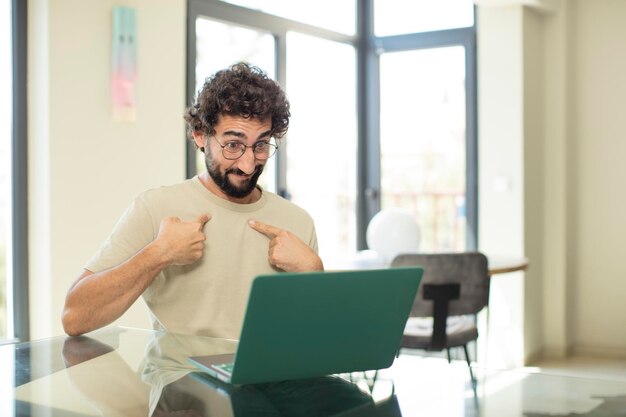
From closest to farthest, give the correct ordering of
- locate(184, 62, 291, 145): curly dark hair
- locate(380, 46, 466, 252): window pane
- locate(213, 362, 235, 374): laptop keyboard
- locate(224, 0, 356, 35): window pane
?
locate(213, 362, 235, 374): laptop keyboard
locate(184, 62, 291, 145): curly dark hair
locate(224, 0, 356, 35): window pane
locate(380, 46, 466, 252): window pane

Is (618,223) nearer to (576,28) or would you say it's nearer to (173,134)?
(576,28)

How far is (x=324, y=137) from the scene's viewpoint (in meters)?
5.53

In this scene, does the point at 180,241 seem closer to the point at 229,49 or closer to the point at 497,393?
the point at 497,393

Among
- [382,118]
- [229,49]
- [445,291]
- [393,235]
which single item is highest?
[229,49]

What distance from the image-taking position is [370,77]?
19.0 feet

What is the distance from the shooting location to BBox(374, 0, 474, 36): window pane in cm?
545

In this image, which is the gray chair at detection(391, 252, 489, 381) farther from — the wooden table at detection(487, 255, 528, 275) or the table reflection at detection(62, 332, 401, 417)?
the table reflection at detection(62, 332, 401, 417)

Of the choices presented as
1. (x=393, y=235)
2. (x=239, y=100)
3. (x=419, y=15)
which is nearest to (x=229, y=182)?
(x=239, y=100)

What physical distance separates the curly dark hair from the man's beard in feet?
0.27

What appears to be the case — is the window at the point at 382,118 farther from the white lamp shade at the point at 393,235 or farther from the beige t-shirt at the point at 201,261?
the beige t-shirt at the point at 201,261

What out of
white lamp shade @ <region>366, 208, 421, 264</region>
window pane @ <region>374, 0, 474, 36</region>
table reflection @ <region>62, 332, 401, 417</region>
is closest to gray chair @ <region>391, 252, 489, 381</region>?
white lamp shade @ <region>366, 208, 421, 264</region>

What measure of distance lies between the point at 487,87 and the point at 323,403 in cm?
426

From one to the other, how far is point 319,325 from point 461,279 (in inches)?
93.7

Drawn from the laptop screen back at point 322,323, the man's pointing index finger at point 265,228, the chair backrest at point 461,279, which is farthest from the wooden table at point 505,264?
the laptop screen back at point 322,323
